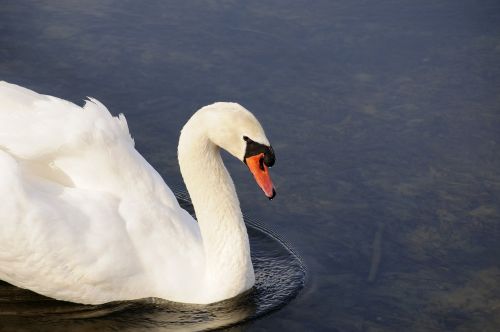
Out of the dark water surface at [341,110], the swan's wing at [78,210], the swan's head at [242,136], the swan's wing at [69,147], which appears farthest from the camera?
the dark water surface at [341,110]

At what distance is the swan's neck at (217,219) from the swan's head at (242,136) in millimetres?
182

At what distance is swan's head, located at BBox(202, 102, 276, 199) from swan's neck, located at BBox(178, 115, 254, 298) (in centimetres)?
18

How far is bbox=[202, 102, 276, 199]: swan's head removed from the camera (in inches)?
242

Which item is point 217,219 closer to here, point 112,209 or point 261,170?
point 261,170

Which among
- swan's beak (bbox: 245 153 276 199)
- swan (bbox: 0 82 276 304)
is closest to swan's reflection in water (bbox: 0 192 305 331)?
swan (bbox: 0 82 276 304)

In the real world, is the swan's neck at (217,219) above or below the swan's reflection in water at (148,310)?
above

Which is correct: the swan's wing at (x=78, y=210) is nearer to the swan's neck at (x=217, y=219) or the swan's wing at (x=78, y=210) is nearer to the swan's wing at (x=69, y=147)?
the swan's wing at (x=69, y=147)

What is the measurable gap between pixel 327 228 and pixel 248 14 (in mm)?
3652

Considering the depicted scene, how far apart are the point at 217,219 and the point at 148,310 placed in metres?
0.71

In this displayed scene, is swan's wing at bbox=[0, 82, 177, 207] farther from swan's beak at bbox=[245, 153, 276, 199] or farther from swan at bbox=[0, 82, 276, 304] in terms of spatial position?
swan's beak at bbox=[245, 153, 276, 199]

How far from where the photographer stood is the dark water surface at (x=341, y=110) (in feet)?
22.2

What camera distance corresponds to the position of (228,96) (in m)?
8.93

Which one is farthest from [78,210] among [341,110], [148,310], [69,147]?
[341,110]

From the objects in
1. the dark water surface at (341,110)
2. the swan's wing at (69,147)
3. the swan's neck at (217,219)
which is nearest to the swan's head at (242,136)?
the swan's neck at (217,219)
